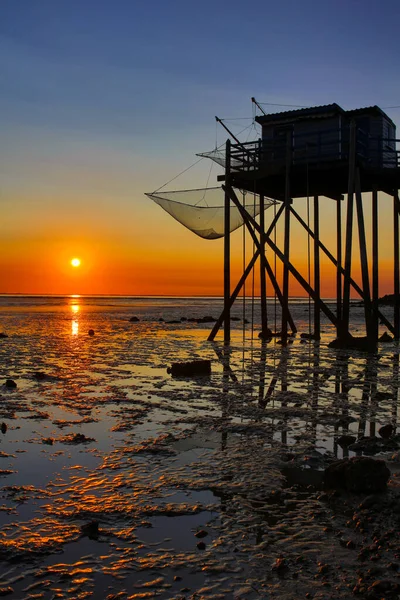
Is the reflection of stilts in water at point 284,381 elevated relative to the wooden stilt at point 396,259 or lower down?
lower down

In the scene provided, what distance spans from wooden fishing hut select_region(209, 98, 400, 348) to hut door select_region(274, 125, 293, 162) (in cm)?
4

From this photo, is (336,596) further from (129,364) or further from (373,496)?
(129,364)

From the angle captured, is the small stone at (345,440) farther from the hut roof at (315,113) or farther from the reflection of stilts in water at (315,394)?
the hut roof at (315,113)

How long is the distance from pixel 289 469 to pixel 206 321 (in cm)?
3908

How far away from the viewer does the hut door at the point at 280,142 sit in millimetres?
20328

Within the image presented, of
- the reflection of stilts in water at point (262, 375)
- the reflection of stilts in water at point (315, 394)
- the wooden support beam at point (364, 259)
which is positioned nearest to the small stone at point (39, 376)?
the reflection of stilts in water at point (262, 375)

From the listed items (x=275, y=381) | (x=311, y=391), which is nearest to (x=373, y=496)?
(x=311, y=391)

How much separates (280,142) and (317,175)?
2.29m

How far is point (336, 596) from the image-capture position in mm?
3799

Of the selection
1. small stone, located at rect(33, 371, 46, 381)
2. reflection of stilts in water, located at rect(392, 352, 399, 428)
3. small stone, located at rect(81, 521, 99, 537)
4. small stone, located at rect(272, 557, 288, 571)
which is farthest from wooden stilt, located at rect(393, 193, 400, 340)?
small stone, located at rect(81, 521, 99, 537)

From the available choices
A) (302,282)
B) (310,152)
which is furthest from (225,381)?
(310,152)

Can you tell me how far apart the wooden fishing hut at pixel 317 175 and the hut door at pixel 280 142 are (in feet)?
0.13

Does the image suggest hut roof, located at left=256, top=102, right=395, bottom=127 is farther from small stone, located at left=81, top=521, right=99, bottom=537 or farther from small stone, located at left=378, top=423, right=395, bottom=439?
small stone, located at left=81, top=521, right=99, bottom=537

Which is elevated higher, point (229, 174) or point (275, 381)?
point (229, 174)
